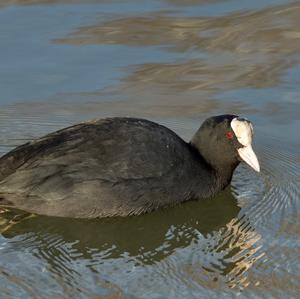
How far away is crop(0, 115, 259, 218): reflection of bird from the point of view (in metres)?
6.66

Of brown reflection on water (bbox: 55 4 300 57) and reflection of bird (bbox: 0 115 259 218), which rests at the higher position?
brown reflection on water (bbox: 55 4 300 57)

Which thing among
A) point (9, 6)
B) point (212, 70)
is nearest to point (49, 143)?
point (212, 70)

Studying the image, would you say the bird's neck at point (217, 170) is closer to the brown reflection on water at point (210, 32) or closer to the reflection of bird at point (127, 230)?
the reflection of bird at point (127, 230)

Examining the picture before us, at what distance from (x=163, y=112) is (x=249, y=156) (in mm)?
1477

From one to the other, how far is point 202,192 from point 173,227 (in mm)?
537

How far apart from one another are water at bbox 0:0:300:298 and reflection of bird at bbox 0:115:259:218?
108 mm

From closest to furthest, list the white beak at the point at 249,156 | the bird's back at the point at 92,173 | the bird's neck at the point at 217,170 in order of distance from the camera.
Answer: the bird's back at the point at 92,173 → the white beak at the point at 249,156 → the bird's neck at the point at 217,170

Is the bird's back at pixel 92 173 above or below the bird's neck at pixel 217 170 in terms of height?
above

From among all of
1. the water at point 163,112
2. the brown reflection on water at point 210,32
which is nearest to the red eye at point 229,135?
the water at point 163,112

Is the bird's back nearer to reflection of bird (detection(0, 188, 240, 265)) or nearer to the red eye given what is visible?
reflection of bird (detection(0, 188, 240, 265))

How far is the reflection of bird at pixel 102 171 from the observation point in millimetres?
6660

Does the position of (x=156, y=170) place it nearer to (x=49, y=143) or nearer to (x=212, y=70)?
(x=49, y=143)

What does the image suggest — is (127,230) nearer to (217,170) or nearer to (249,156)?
(217,170)

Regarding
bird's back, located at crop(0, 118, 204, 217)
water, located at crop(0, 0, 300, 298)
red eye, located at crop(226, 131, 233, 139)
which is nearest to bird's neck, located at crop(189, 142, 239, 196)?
water, located at crop(0, 0, 300, 298)
